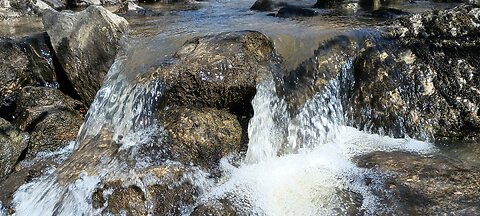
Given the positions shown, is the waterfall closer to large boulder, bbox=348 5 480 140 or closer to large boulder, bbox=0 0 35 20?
large boulder, bbox=348 5 480 140

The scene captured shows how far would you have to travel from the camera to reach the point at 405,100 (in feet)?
18.0

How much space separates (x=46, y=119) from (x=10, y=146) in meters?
0.63

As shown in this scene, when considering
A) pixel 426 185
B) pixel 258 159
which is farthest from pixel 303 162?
pixel 426 185

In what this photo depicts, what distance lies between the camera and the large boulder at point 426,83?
539cm

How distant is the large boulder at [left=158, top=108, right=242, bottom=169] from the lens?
4.49m

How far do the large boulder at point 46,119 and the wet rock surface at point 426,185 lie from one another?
12.4 ft

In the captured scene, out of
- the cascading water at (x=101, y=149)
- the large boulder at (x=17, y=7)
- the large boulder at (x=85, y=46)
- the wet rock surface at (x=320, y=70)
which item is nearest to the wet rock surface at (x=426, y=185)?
the wet rock surface at (x=320, y=70)

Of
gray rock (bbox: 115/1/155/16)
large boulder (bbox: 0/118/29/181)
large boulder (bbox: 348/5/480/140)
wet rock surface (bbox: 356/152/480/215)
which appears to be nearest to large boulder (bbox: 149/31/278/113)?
large boulder (bbox: 348/5/480/140)

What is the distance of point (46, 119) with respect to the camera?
5.66m

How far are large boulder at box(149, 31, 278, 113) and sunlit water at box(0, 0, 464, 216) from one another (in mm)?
144

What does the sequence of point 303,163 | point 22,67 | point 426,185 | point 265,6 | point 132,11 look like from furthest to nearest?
point 132,11 < point 265,6 < point 22,67 < point 303,163 < point 426,185

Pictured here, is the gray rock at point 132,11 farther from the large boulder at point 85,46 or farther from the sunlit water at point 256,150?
the sunlit water at point 256,150

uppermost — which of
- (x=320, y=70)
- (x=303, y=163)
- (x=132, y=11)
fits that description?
(x=132, y=11)

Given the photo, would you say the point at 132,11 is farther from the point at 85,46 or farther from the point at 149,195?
the point at 149,195
